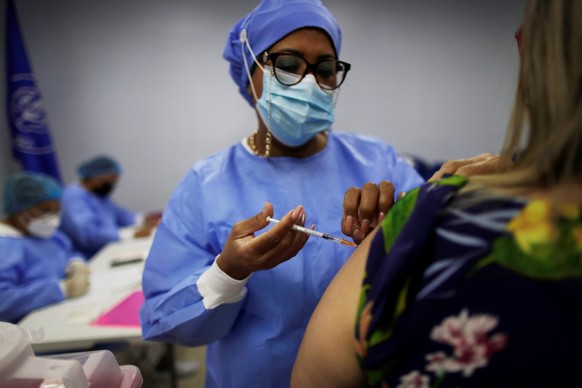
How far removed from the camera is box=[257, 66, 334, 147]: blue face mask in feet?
2.72

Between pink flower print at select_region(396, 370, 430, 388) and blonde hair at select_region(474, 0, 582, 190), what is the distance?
21 centimetres

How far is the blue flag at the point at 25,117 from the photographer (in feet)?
10.1

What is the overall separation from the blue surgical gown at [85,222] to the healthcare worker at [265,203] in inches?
88.7

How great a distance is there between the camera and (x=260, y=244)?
0.64 meters

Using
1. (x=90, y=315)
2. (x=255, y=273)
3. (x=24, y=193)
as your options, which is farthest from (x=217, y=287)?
(x=24, y=193)

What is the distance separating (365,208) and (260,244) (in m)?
0.19

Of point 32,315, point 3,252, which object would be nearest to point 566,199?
point 32,315

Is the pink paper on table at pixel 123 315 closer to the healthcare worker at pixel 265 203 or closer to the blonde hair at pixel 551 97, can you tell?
the healthcare worker at pixel 265 203

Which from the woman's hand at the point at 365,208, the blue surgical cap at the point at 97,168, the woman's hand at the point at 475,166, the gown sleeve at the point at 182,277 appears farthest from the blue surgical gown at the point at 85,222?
the woman's hand at the point at 475,166

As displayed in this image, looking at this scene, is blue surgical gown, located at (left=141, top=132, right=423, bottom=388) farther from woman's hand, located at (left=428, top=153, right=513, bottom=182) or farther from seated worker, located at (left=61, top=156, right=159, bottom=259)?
seated worker, located at (left=61, top=156, right=159, bottom=259)

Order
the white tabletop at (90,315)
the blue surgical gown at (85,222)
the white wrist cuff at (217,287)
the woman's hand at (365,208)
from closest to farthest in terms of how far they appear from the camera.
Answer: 1. the woman's hand at (365,208)
2. the white wrist cuff at (217,287)
3. the white tabletop at (90,315)
4. the blue surgical gown at (85,222)

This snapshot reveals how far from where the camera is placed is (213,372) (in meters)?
0.89

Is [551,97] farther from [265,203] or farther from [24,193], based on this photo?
[24,193]

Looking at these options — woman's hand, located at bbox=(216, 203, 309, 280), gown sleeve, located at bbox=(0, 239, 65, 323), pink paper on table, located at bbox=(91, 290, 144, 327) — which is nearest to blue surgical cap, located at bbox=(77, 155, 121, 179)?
gown sleeve, located at bbox=(0, 239, 65, 323)
